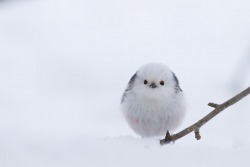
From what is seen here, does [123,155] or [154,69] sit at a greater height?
[154,69]

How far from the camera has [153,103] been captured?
2.04 metres

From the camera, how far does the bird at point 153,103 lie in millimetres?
2025

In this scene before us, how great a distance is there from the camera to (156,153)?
41.6 inches

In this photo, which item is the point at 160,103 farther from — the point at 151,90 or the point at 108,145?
the point at 108,145

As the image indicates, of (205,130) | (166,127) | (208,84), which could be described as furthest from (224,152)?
(208,84)

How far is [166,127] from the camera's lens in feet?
6.68

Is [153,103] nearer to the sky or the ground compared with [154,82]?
nearer to the ground

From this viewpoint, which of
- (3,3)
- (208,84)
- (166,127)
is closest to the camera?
(3,3)

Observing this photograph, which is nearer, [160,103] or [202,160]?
[202,160]

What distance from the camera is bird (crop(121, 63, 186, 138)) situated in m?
2.03

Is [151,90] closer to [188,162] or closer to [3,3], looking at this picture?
[3,3]

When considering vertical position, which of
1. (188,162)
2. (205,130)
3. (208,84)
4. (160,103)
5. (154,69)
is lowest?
(188,162)

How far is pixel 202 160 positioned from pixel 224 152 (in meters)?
0.07

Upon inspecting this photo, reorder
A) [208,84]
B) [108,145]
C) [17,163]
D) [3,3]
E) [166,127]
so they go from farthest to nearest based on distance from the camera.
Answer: [208,84] < [166,127] < [3,3] < [108,145] < [17,163]
